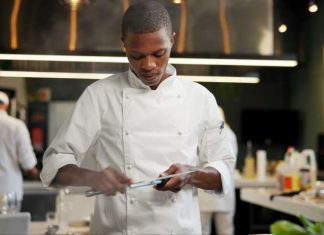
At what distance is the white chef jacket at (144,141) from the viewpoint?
170cm

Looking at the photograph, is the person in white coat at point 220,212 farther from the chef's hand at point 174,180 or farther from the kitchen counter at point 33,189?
the chef's hand at point 174,180

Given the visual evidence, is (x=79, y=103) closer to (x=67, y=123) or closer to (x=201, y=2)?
(x=67, y=123)

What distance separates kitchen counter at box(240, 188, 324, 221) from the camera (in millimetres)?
3045

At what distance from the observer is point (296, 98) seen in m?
7.87

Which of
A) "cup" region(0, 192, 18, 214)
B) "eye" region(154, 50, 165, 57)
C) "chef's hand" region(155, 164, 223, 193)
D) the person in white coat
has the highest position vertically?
"eye" region(154, 50, 165, 57)

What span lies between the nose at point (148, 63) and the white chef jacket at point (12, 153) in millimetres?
3068

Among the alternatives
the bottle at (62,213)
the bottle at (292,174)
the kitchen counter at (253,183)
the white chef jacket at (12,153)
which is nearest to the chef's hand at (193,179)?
the bottle at (62,213)

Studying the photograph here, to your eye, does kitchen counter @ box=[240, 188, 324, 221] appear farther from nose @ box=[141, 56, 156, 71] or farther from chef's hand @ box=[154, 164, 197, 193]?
nose @ box=[141, 56, 156, 71]

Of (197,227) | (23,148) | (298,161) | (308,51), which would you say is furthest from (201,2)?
(308,51)

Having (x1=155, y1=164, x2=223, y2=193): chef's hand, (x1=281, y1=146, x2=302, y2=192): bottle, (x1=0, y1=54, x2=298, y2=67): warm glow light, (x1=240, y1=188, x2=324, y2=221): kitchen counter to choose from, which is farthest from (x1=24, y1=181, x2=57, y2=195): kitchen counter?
(x1=155, y1=164, x2=223, y2=193): chef's hand

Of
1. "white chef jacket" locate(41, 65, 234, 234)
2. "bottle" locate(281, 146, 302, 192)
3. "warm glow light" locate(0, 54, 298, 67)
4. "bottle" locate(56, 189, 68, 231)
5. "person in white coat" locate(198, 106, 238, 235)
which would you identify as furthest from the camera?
"person in white coat" locate(198, 106, 238, 235)

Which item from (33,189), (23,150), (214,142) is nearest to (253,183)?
(33,189)

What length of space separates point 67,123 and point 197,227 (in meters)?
0.45

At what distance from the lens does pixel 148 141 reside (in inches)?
68.0
